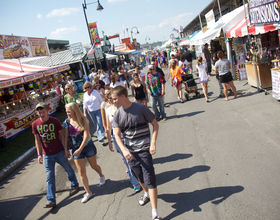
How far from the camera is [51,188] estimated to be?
4.25 m

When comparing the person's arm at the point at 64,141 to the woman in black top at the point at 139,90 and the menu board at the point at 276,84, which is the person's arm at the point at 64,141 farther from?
the menu board at the point at 276,84

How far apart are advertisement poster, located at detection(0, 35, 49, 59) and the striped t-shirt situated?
1217 cm

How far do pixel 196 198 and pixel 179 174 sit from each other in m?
0.85

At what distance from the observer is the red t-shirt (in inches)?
166

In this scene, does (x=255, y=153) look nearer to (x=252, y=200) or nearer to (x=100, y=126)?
(x=252, y=200)

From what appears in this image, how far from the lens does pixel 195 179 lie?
4098 mm

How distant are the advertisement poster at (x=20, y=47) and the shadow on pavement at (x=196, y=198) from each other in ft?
42.0

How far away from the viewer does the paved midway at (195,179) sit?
335 cm

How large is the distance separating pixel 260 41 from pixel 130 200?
8.05 meters

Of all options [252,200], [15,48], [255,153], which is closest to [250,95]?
[255,153]

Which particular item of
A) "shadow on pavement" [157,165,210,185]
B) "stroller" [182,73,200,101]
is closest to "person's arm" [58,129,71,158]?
"shadow on pavement" [157,165,210,185]

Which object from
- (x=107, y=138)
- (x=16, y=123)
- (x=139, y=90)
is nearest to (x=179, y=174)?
(x=107, y=138)

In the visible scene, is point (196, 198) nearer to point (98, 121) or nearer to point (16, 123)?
point (98, 121)

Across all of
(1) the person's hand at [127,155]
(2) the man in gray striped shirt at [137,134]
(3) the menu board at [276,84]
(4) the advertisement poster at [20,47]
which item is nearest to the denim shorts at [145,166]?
(2) the man in gray striped shirt at [137,134]
